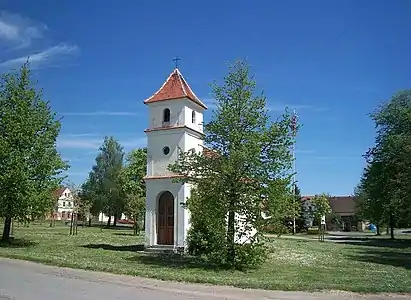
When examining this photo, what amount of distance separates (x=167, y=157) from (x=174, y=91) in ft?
14.5

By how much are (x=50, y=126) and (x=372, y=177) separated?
3320 centimetres

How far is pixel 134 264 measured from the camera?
20.9 m

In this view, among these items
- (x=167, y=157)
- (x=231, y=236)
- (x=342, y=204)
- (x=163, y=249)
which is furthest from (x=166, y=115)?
(x=342, y=204)

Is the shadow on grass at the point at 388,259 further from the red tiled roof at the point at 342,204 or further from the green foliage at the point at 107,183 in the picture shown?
the red tiled roof at the point at 342,204

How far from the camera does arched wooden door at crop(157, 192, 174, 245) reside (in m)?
28.5

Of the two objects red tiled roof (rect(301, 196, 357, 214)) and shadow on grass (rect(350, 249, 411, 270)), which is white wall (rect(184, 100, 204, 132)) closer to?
shadow on grass (rect(350, 249, 411, 270))

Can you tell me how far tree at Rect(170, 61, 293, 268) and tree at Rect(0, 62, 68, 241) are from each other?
1135 centimetres

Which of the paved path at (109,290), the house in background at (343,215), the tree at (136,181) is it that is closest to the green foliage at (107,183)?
the tree at (136,181)

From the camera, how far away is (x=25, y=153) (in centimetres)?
2900

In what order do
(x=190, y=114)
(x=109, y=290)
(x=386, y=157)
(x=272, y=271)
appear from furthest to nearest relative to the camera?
(x=386, y=157) → (x=190, y=114) → (x=272, y=271) → (x=109, y=290)

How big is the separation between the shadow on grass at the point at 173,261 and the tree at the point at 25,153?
329 inches

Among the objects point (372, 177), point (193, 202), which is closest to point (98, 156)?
point (372, 177)

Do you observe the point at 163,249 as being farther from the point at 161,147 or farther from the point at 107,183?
the point at 107,183

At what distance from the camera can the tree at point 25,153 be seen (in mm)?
28094
